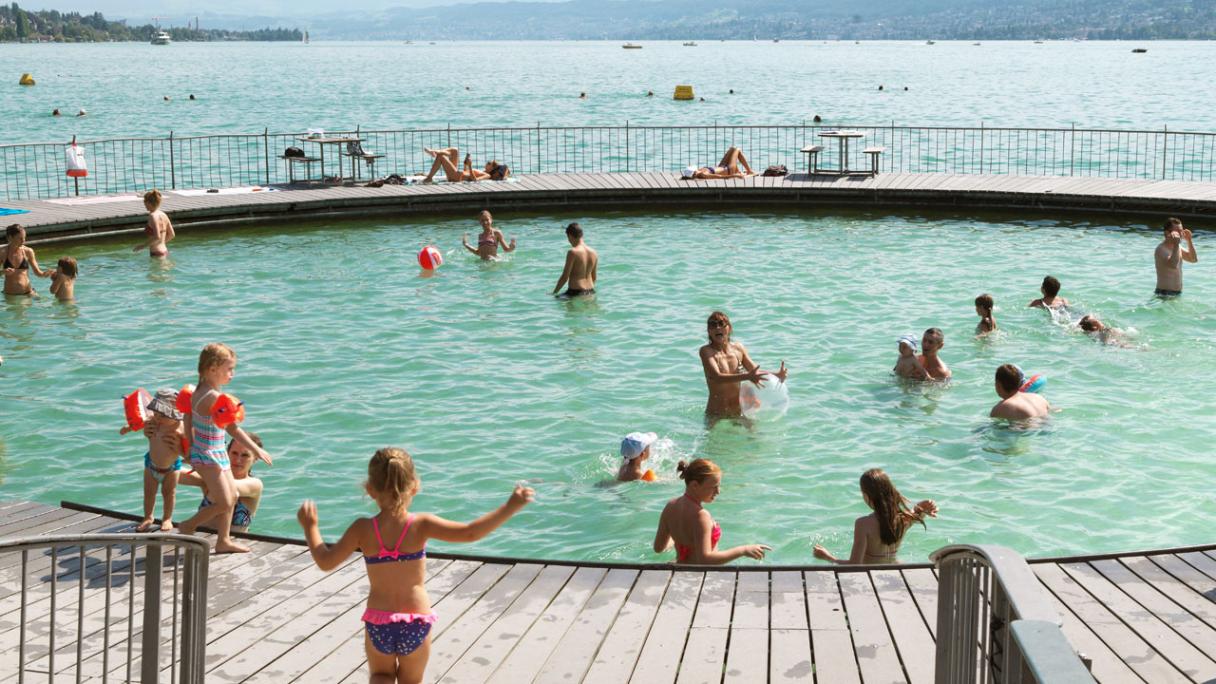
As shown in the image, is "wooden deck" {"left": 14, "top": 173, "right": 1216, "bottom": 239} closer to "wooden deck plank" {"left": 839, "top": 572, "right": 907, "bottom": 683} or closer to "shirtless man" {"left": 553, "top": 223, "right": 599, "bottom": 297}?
"shirtless man" {"left": 553, "top": 223, "right": 599, "bottom": 297}

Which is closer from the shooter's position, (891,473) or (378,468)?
(378,468)

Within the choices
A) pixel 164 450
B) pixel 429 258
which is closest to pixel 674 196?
pixel 429 258

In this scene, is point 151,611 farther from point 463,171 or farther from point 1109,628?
point 463,171

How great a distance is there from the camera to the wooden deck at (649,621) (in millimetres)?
6730

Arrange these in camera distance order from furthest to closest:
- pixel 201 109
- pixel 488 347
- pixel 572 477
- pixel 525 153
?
pixel 201 109, pixel 525 153, pixel 488 347, pixel 572 477

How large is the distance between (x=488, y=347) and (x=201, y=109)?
262 feet

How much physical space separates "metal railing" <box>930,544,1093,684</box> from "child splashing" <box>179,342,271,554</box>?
15.9 ft

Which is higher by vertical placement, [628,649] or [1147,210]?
[1147,210]

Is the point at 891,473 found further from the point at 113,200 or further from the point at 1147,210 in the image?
the point at 113,200

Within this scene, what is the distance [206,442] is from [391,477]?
318 cm

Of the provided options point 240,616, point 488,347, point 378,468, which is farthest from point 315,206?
point 378,468

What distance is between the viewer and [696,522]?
8.71 m

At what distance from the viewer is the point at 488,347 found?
17156mm

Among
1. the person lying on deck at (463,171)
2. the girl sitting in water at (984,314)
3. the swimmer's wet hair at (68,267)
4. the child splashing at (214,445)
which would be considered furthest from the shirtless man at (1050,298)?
the person lying on deck at (463,171)
